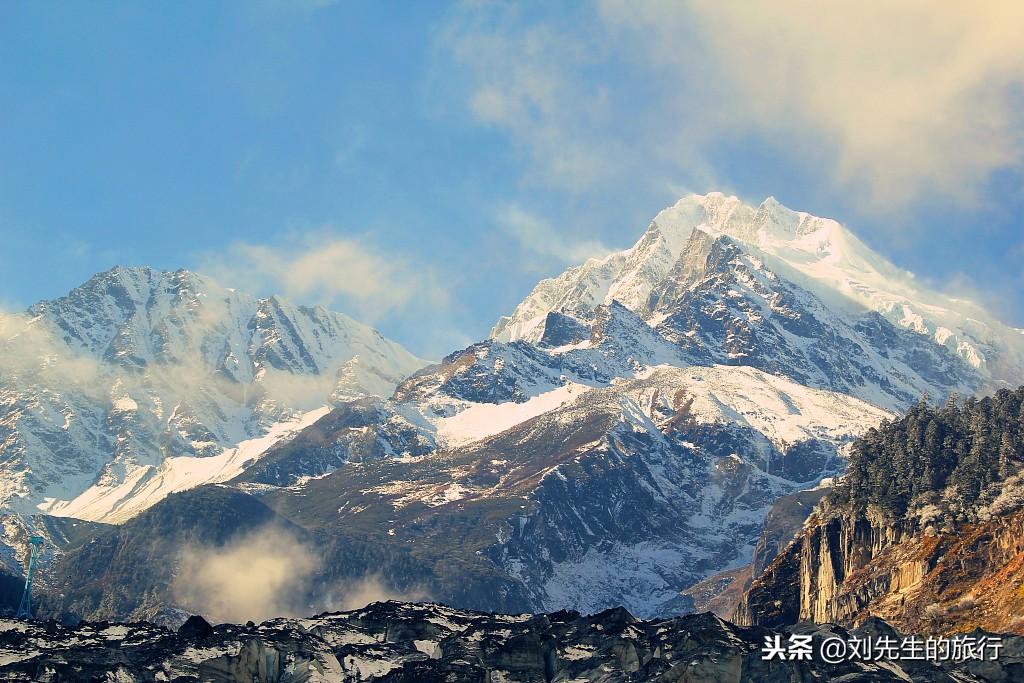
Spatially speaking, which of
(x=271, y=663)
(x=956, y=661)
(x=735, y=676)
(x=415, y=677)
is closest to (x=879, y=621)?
(x=956, y=661)

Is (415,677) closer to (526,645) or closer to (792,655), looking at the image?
(526,645)

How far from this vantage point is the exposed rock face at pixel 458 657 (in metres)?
169

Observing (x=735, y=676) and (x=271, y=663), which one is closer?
(x=735, y=676)

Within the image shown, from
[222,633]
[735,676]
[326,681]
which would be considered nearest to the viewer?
[735,676]

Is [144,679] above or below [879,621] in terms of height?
below

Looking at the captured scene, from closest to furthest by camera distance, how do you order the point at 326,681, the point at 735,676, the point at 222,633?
the point at 735,676, the point at 326,681, the point at 222,633

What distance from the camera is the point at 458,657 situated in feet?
598

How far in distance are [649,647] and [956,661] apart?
1238 inches

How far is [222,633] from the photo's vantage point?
634ft

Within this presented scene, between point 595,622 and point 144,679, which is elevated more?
point 595,622

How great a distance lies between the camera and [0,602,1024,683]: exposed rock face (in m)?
169

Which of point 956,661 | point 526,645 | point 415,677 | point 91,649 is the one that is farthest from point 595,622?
point 91,649

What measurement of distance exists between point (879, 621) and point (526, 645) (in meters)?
39.7

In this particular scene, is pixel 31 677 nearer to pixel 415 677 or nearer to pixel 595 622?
pixel 415 677
